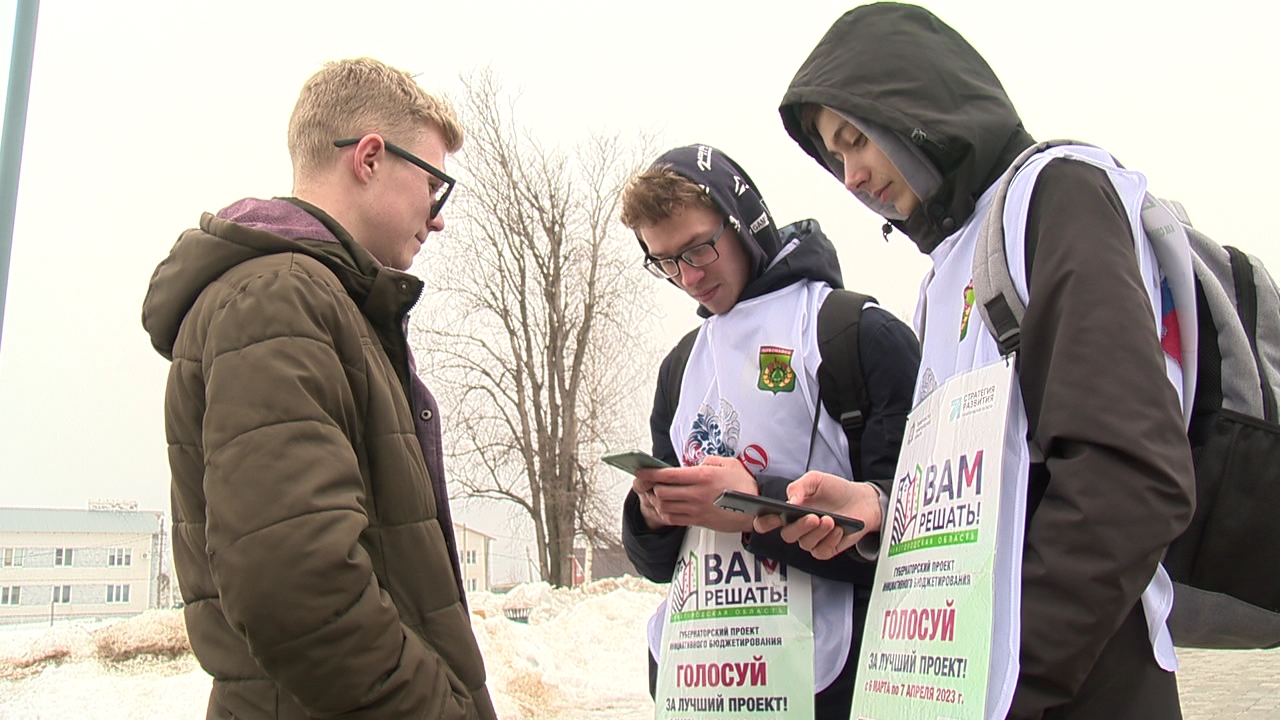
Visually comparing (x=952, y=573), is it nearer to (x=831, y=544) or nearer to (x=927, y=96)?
(x=831, y=544)

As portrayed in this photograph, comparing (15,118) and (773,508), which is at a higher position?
(15,118)

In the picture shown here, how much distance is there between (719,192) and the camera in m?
3.06

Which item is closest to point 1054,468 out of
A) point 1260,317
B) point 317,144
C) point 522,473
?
point 1260,317

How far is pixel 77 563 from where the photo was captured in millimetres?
9211

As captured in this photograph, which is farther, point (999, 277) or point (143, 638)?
point (143, 638)

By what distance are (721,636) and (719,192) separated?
4.16 feet

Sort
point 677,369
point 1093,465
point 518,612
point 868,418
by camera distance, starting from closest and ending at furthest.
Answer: point 1093,465, point 868,418, point 677,369, point 518,612

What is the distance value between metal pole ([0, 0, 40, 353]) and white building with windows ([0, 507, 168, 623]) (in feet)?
14.3

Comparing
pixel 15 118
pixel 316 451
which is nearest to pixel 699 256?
pixel 316 451

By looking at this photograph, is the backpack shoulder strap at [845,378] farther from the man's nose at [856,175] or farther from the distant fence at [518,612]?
the distant fence at [518,612]

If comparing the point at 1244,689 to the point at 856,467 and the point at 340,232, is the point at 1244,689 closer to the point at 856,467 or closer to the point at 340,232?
the point at 856,467

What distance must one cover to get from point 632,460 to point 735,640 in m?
0.55

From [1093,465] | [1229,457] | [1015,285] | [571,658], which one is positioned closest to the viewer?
[1093,465]

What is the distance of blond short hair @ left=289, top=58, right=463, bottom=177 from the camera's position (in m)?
2.65
